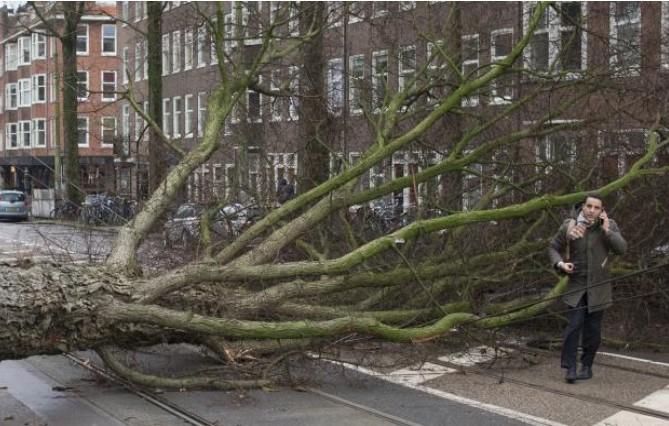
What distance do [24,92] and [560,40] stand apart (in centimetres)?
6369

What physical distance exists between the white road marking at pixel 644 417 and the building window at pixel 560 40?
5.98 metres

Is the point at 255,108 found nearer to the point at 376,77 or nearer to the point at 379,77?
the point at 376,77

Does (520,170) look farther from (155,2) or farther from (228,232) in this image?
(155,2)

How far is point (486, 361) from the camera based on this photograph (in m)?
9.12

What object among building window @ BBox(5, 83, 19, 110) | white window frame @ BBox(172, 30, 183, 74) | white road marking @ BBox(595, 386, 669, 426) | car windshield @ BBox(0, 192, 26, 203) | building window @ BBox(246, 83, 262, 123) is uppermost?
building window @ BBox(5, 83, 19, 110)

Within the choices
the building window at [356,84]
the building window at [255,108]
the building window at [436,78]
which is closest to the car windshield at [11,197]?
the building window at [356,84]

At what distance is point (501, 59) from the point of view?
11.8 m

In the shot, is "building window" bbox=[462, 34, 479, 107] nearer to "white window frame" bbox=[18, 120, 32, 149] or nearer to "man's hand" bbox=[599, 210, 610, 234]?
"man's hand" bbox=[599, 210, 610, 234]

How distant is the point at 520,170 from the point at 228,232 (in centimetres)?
390

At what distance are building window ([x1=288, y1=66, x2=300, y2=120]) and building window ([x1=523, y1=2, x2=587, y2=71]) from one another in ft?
12.5

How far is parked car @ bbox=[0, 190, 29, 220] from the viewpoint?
4250 centimetres

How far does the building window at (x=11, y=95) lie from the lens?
71938 millimetres

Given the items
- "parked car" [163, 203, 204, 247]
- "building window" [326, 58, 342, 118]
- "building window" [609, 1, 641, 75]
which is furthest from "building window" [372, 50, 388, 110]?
"building window" [609, 1, 641, 75]

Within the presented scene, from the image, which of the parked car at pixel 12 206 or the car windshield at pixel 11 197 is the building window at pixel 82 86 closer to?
the parked car at pixel 12 206
